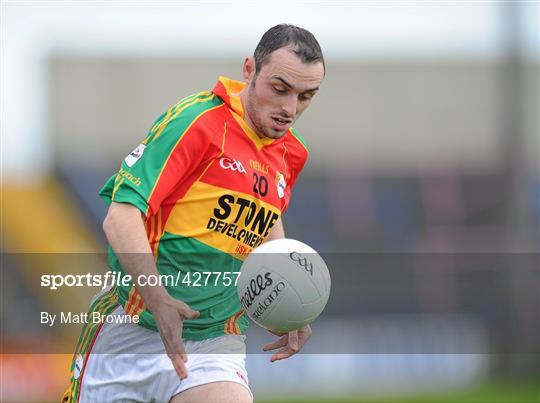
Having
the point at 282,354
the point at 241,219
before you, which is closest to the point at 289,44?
the point at 241,219

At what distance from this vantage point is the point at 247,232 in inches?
205

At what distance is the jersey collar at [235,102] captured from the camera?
5207 millimetres

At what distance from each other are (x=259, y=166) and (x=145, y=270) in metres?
1.00

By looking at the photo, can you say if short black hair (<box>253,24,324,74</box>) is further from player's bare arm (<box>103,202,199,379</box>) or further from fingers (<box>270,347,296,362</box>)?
fingers (<box>270,347,296,362</box>)

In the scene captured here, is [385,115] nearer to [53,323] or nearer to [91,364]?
[53,323]

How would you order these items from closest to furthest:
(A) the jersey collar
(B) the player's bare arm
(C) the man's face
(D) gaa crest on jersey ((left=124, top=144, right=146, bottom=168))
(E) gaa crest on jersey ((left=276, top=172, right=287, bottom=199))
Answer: (B) the player's bare arm
(D) gaa crest on jersey ((left=124, top=144, right=146, bottom=168))
(C) the man's face
(A) the jersey collar
(E) gaa crest on jersey ((left=276, top=172, right=287, bottom=199))

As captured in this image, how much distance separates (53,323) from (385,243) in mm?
7050

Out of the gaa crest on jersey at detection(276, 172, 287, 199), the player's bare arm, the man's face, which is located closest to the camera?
the player's bare arm

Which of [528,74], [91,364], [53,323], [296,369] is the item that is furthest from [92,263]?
[91,364]

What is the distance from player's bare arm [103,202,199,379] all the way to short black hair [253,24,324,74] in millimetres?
1108

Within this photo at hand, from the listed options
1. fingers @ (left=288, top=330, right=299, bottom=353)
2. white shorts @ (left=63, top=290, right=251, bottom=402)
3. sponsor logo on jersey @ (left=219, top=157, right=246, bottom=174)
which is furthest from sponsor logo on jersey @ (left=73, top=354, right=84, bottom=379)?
sponsor logo on jersey @ (left=219, top=157, right=246, bottom=174)

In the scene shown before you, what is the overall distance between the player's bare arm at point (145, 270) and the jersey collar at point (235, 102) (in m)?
0.90

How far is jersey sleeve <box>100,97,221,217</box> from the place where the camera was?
4.71 metres

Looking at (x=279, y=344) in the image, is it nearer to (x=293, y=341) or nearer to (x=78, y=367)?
(x=293, y=341)
